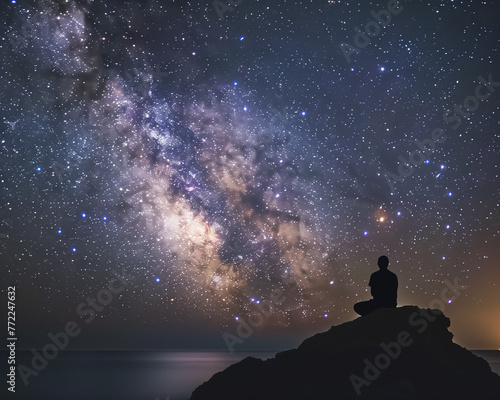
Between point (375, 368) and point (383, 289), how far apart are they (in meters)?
3.72

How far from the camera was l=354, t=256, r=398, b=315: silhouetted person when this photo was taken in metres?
19.0

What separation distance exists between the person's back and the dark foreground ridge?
770mm

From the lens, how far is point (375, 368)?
16609mm

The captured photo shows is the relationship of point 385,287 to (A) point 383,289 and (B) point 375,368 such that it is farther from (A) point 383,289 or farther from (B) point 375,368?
(B) point 375,368

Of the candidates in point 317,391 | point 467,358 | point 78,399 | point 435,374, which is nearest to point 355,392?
point 317,391

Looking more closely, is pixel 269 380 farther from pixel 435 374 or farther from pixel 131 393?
pixel 131 393

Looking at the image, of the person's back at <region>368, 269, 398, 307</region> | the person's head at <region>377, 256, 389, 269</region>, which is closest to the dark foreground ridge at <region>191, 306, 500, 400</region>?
the person's back at <region>368, 269, 398, 307</region>

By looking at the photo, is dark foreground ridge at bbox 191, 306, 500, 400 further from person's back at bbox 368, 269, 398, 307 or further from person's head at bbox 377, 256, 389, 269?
person's head at bbox 377, 256, 389, 269

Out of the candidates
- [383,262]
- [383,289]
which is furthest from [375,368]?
[383,262]

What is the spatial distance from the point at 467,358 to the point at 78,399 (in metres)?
33.8

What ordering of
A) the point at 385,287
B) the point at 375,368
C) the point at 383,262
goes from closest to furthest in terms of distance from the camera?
the point at 375,368, the point at 385,287, the point at 383,262

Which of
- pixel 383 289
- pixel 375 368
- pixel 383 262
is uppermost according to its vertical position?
pixel 383 262

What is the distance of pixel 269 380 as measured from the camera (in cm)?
1781

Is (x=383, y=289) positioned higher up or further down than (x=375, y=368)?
higher up
